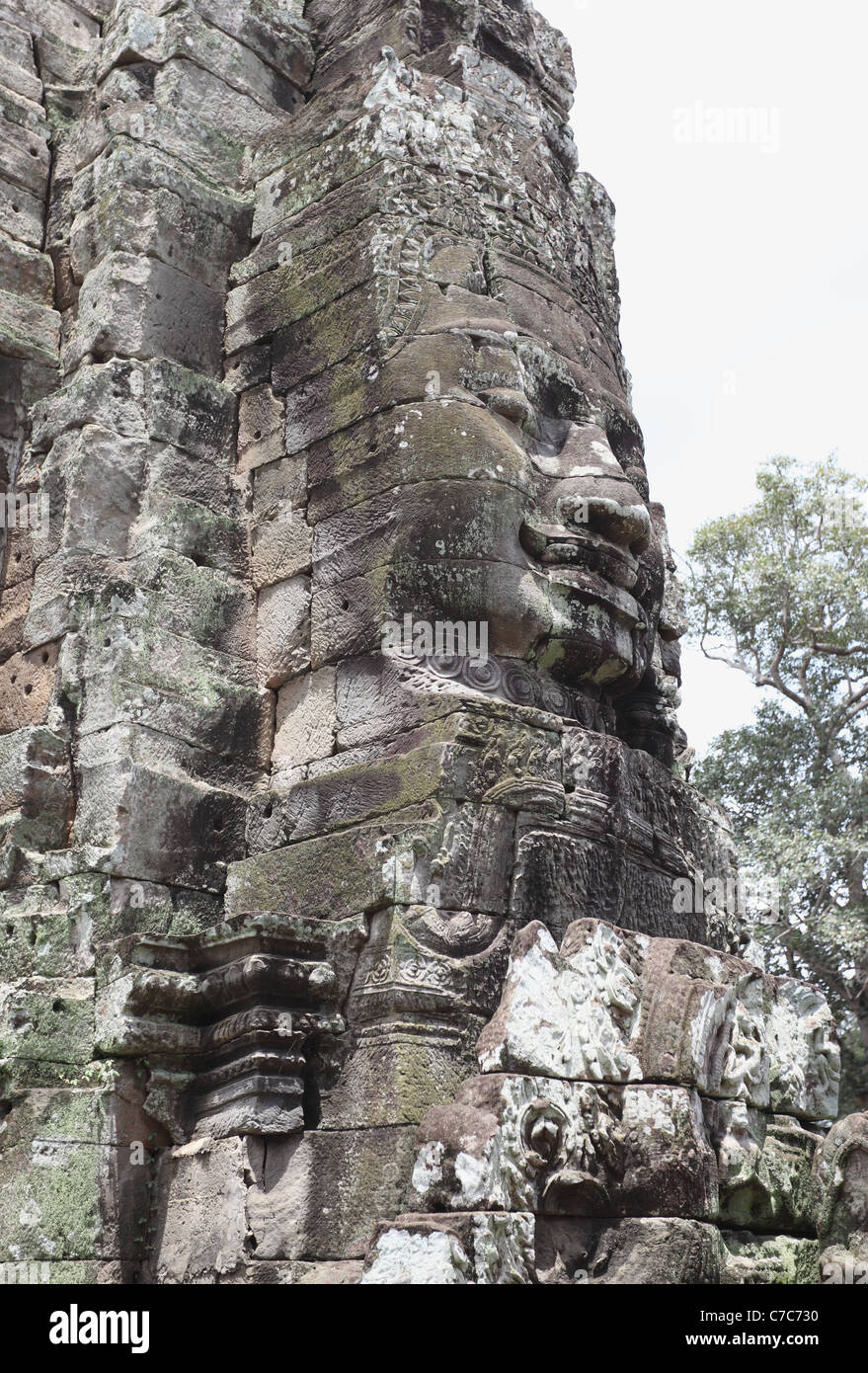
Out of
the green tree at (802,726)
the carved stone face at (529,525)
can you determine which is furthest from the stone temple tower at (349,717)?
the green tree at (802,726)

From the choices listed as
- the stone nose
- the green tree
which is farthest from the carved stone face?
the green tree

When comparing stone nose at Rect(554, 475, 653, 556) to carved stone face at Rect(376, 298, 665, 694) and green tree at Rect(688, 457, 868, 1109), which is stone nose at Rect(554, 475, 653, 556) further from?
green tree at Rect(688, 457, 868, 1109)

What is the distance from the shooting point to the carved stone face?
5617 millimetres

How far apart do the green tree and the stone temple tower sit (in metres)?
8.04

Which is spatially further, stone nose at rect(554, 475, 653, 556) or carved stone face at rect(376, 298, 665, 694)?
stone nose at rect(554, 475, 653, 556)

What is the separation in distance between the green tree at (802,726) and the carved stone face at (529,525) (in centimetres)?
909

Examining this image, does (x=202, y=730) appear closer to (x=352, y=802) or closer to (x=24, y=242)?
(x=352, y=802)

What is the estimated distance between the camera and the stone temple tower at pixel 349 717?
473cm

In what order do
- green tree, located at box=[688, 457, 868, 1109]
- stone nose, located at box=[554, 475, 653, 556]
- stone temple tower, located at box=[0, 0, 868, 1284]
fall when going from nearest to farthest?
stone temple tower, located at box=[0, 0, 868, 1284] → stone nose, located at box=[554, 475, 653, 556] → green tree, located at box=[688, 457, 868, 1109]

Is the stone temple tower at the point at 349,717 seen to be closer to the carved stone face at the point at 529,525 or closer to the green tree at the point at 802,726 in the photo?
the carved stone face at the point at 529,525

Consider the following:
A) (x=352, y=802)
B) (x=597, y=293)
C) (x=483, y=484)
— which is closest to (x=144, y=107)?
(x=597, y=293)

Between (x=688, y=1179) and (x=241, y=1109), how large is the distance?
1.50 meters

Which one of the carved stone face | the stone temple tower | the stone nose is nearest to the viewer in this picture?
the stone temple tower

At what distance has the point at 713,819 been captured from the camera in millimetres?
7043
